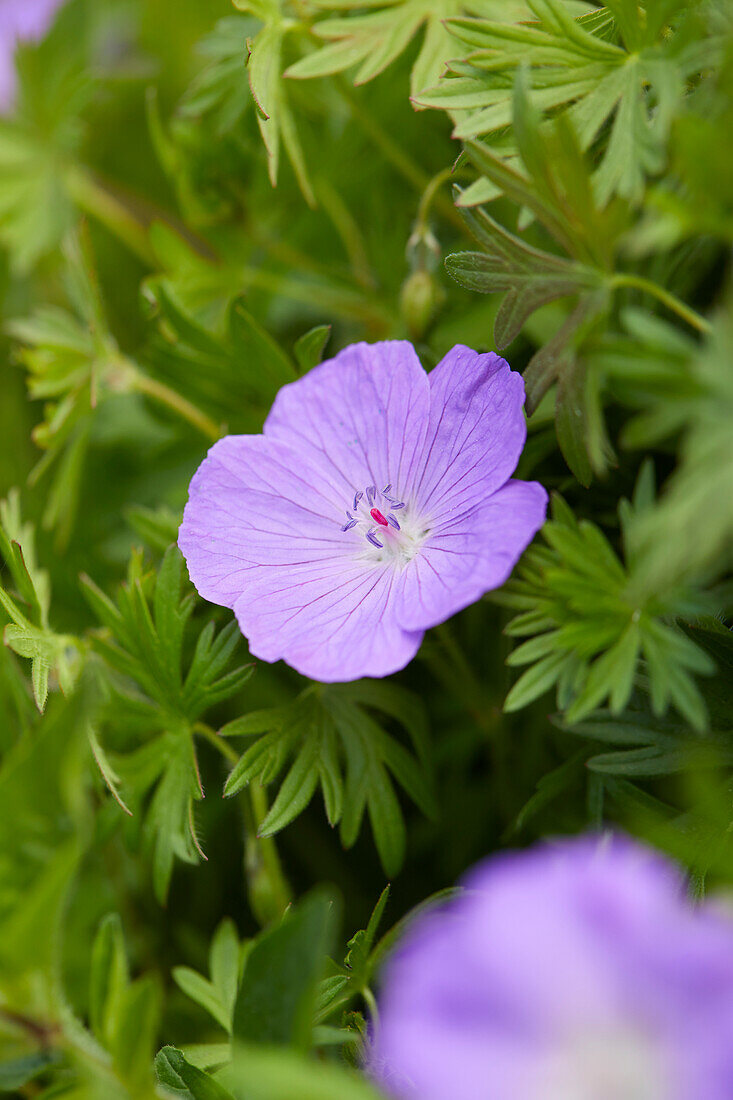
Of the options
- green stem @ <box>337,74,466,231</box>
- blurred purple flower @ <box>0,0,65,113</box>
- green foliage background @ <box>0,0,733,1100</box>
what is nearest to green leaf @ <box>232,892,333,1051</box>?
green foliage background @ <box>0,0,733,1100</box>

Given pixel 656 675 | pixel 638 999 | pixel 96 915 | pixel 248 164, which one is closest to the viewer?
pixel 638 999

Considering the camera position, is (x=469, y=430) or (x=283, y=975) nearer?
(x=283, y=975)

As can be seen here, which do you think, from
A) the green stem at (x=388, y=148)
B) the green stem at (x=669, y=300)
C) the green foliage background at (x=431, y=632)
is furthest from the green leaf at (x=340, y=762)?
the green stem at (x=388, y=148)

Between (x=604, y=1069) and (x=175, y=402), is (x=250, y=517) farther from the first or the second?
(x=604, y=1069)

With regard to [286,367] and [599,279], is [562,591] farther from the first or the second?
[286,367]

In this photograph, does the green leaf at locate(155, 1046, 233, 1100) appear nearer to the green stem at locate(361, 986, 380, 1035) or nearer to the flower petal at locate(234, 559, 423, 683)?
the green stem at locate(361, 986, 380, 1035)

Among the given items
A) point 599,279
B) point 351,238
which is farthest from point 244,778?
point 351,238

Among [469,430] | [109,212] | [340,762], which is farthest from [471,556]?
[109,212]
